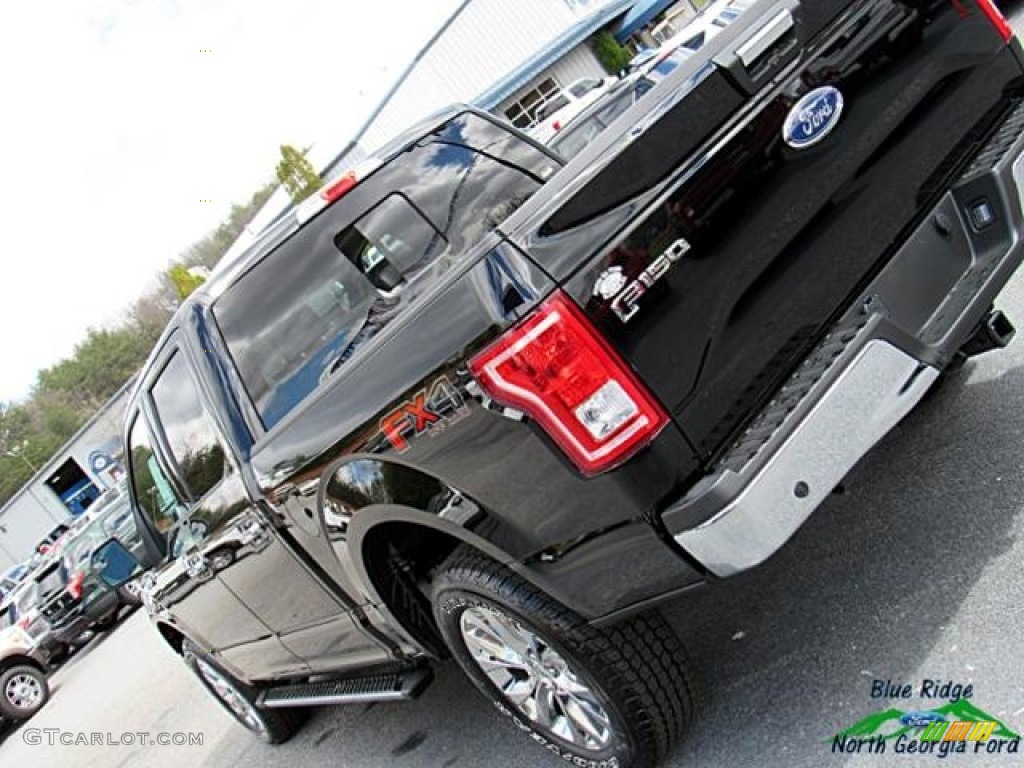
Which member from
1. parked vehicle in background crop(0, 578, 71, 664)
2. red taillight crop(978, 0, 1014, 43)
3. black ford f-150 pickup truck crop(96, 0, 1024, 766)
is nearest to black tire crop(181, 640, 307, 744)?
black ford f-150 pickup truck crop(96, 0, 1024, 766)

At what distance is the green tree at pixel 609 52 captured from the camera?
3509 centimetres

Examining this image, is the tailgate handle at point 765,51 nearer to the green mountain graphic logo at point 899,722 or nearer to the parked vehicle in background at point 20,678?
the green mountain graphic logo at point 899,722

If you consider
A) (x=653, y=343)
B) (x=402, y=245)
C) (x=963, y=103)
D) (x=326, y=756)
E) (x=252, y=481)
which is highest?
(x=402, y=245)

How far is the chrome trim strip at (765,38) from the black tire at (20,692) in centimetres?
1170

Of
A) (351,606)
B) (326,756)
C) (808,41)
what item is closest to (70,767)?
(326,756)

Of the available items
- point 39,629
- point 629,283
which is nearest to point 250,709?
point 629,283

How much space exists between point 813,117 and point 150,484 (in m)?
3.45

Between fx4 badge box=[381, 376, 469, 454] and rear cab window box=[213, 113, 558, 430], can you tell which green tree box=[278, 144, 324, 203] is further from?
fx4 badge box=[381, 376, 469, 454]

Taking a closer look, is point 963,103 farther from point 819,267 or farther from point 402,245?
point 402,245

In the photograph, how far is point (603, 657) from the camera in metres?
2.70

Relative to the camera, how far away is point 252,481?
3.42 metres

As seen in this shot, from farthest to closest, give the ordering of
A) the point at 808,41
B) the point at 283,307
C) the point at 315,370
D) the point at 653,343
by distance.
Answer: the point at 283,307 < the point at 315,370 < the point at 808,41 < the point at 653,343

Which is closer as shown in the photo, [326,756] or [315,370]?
[315,370]

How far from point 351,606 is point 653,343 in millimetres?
1792
